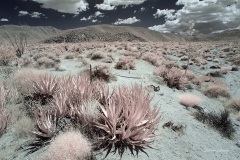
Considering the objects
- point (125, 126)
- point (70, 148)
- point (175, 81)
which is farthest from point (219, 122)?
point (70, 148)

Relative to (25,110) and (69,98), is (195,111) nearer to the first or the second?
(69,98)

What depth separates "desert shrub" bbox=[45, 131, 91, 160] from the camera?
136 inches

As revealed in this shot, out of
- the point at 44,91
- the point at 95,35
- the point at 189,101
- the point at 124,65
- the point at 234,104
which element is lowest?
the point at 95,35

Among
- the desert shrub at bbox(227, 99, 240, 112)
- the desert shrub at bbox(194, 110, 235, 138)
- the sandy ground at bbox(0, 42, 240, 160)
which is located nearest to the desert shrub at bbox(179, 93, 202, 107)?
the sandy ground at bbox(0, 42, 240, 160)

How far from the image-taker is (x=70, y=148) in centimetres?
355

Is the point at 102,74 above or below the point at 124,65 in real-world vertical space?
above

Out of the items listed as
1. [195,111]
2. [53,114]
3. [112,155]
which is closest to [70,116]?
[53,114]

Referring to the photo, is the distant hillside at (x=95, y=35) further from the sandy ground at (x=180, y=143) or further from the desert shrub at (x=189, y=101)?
the sandy ground at (x=180, y=143)

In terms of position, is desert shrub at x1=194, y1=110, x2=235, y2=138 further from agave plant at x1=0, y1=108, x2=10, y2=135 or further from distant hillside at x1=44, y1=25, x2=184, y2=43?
distant hillside at x1=44, y1=25, x2=184, y2=43

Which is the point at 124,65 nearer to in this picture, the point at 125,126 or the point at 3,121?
the point at 3,121

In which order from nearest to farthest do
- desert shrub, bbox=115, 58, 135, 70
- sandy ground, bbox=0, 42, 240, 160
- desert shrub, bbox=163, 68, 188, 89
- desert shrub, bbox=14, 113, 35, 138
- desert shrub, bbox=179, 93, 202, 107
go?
1. sandy ground, bbox=0, 42, 240, 160
2. desert shrub, bbox=14, 113, 35, 138
3. desert shrub, bbox=179, 93, 202, 107
4. desert shrub, bbox=163, 68, 188, 89
5. desert shrub, bbox=115, 58, 135, 70

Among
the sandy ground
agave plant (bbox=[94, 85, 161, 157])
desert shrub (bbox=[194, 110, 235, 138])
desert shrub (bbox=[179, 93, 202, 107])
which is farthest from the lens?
desert shrub (bbox=[179, 93, 202, 107])

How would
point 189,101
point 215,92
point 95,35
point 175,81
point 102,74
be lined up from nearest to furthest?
point 189,101 < point 102,74 < point 175,81 < point 215,92 < point 95,35

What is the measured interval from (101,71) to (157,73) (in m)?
3.65
